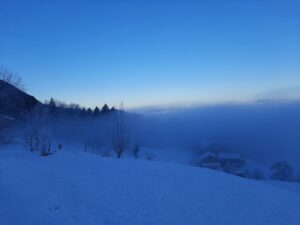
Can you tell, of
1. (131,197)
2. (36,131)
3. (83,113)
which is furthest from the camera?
(83,113)

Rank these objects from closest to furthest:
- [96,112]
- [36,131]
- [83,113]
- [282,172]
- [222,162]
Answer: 1. [36,131]
2. [282,172]
3. [222,162]
4. [96,112]
5. [83,113]

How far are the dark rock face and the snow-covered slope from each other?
12.1 meters

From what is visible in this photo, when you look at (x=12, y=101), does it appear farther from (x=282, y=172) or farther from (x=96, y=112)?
(x=282, y=172)

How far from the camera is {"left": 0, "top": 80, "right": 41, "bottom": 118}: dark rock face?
111 feet

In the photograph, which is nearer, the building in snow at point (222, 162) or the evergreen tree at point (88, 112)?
the building in snow at point (222, 162)

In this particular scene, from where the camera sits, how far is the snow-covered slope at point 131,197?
14.7m

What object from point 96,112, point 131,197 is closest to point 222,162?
point 96,112

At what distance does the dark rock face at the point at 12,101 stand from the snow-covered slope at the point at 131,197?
12.1 metres

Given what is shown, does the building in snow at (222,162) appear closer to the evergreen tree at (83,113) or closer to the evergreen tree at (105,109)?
the evergreen tree at (105,109)

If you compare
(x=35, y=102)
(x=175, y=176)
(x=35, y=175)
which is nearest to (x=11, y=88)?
(x=35, y=102)

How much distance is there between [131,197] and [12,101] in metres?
25.4

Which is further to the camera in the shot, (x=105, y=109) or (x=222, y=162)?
(x=105, y=109)

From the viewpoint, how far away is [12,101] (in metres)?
35.8

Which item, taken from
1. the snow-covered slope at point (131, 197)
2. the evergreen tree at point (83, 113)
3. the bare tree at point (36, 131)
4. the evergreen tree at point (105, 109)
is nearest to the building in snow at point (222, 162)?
the evergreen tree at point (105, 109)
